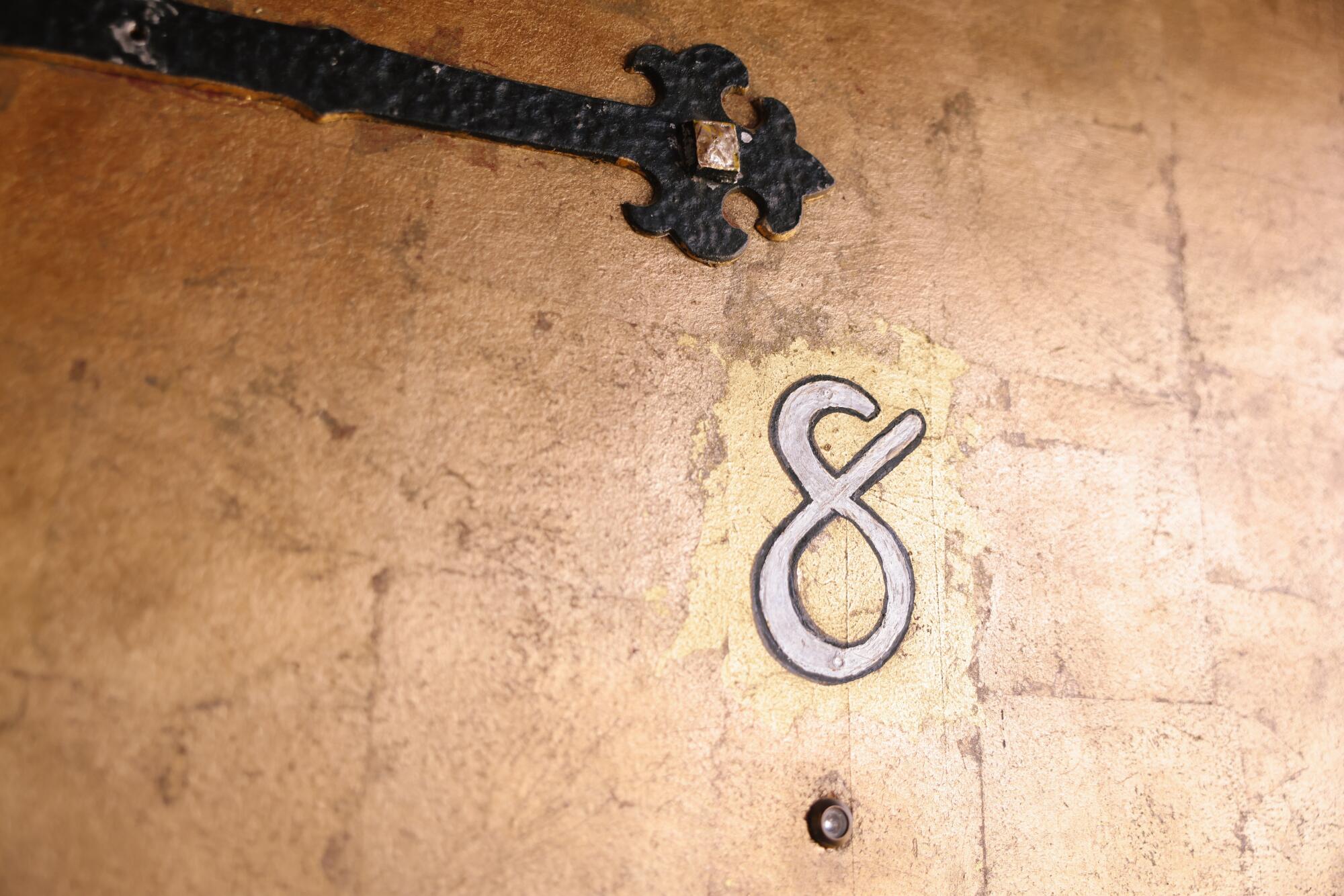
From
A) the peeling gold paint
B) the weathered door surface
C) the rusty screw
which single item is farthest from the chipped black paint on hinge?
the rusty screw

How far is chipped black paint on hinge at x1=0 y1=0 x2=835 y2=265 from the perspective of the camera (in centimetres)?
84

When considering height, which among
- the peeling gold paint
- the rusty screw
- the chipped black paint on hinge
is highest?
the chipped black paint on hinge

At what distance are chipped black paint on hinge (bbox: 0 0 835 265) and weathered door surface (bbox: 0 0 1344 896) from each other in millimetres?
31

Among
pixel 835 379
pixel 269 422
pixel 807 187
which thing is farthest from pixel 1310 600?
pixel 269 422

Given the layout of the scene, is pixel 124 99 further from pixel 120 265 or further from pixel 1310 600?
pixel 1310 600

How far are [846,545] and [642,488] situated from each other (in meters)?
0.25

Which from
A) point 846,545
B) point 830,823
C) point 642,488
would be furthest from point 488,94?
point 830,823

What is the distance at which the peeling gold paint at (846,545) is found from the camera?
0.95 m

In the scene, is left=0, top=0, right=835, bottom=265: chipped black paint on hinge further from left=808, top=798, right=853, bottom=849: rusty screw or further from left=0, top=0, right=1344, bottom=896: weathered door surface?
left=808, top=798, right=853, bottom=849: rusty screw

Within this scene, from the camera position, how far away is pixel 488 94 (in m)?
0.97

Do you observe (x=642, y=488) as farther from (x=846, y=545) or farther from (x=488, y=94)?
(x=488, y=94)

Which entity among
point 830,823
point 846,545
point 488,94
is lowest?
point 830,823

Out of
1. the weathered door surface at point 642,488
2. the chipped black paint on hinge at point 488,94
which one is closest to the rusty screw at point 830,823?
the weathered door surface at point 642,488

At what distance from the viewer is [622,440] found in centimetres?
96
